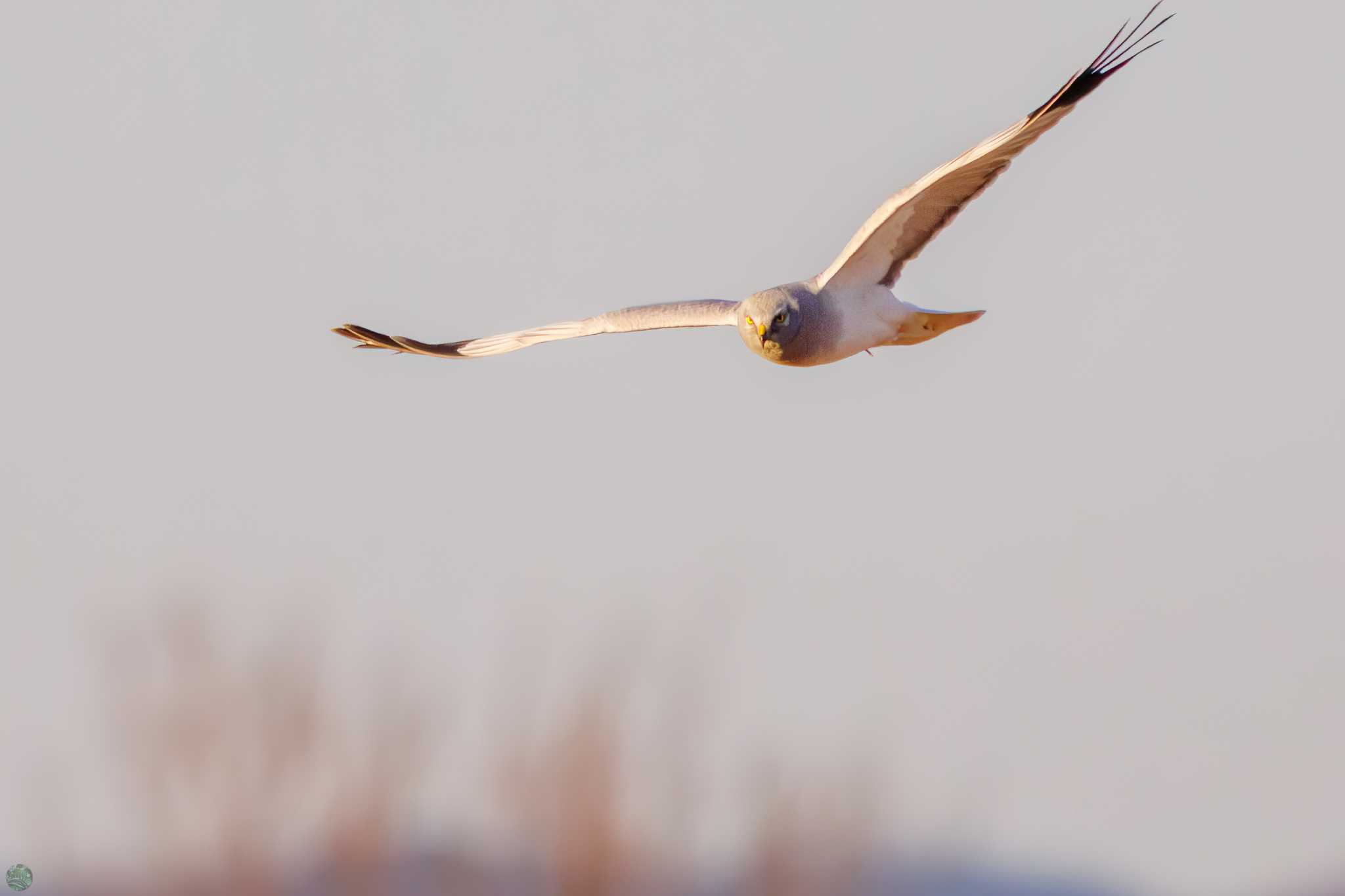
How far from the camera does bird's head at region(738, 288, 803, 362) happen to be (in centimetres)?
1284

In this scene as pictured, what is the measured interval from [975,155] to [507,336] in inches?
199

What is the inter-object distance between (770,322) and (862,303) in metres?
1.07

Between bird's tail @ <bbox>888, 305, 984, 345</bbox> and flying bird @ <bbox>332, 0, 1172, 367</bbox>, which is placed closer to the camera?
flying bird @ <bbox>332, 0, 1172, 367</bbox>

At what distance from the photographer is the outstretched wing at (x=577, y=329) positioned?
13.7 meters

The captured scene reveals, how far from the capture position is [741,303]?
13.3 metres

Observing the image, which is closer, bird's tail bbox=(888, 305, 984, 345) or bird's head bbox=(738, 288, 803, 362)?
bird's head bbox=(738, 288, 803, 362)

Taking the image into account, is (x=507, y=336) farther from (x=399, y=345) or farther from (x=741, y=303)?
(x=741, y=303)

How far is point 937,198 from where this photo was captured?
12.8 metres

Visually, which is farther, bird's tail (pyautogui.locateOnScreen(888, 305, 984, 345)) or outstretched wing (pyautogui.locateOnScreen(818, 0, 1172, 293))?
bird's tail (pyautogui.locateOnScreen(888, 305, 984, 345))

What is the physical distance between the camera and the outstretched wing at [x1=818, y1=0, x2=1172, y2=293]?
1158cm

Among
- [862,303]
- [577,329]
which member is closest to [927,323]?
[862,303]

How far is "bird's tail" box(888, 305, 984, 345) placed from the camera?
13.7m

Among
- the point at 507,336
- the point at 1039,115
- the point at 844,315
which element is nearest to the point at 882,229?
the point at 844,315

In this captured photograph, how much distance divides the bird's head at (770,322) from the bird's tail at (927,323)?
3.98 feet
